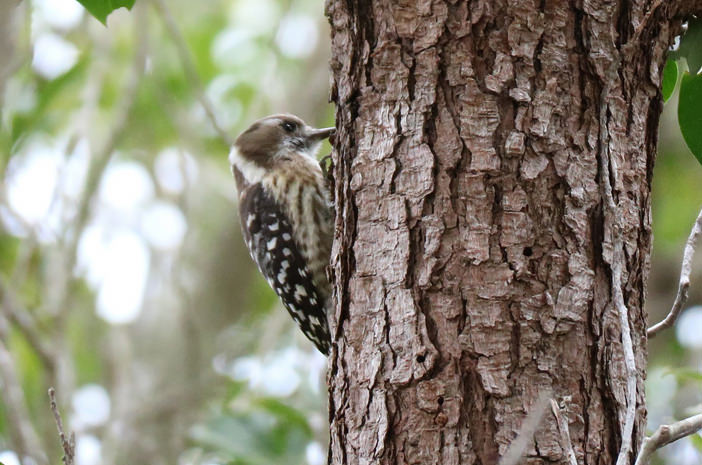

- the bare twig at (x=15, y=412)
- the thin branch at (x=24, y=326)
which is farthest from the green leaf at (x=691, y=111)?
the thin branch at (x=24, y=326)

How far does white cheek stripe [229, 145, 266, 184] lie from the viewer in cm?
384

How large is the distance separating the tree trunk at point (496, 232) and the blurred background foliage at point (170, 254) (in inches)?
77.1

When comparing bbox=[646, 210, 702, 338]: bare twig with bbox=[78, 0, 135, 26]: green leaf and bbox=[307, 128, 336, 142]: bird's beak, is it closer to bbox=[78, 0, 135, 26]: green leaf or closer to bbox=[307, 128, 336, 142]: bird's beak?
bbox=[78, 0, 135, 26]: green leaf

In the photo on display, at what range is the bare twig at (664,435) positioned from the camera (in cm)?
147

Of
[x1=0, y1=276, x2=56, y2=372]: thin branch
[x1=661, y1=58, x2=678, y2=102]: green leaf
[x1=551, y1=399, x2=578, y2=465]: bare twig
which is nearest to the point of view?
[x1=551, y1=399, x2=578, y2=465]: bare twig

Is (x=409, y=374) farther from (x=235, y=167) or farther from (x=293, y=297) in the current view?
(x=235, y=167)

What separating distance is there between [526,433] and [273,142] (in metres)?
2.67

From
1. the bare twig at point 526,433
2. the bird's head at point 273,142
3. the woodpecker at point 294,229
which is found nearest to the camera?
the bare twig at point 526,433

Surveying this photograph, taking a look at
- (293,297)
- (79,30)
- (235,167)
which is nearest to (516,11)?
(293,297)

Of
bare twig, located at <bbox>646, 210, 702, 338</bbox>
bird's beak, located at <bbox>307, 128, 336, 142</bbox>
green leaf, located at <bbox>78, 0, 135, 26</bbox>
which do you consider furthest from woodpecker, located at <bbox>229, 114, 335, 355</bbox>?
bare twig, located at <bbox>646, 210, 702, 338</bbox>

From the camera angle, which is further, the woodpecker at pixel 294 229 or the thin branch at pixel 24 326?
the thin branch at pixel 24 326

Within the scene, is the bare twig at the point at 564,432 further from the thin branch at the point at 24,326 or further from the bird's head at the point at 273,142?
the thin branch at the point at 24,326

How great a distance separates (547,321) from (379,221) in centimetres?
43

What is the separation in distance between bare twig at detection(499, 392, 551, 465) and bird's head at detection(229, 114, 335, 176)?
2.34 metres
